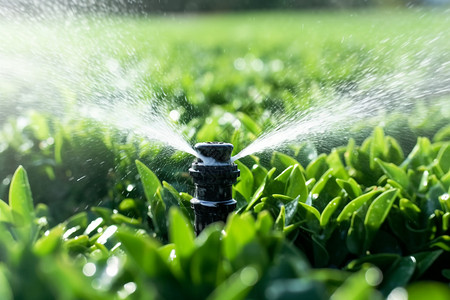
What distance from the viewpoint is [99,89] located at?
10.4ft

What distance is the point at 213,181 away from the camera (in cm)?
154

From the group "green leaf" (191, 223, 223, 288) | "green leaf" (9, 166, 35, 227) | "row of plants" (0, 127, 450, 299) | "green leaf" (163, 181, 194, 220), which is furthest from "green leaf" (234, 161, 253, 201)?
"green leaf" (191, 223, 223, 288)

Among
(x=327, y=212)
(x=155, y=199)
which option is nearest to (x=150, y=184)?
(x=155, y=199)

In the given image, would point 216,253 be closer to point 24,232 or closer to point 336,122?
point 24,232

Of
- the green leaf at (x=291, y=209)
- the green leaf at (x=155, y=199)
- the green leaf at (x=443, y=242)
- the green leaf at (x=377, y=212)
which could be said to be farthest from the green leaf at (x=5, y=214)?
the green leaf at (x=443, y=242)

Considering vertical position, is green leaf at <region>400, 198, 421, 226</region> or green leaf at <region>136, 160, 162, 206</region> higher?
green leaf at <region>136, 160, 162, 206</region>

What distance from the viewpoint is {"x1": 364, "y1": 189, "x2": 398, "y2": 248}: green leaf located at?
1.55 metres

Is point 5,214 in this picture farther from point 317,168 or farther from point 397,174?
point 397,174

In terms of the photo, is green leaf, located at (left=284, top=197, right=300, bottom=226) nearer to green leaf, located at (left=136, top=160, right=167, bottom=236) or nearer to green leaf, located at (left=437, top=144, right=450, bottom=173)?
green leaf, located at (left=136, top=160, right=167, bottom=236)

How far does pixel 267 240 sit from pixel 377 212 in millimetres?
608

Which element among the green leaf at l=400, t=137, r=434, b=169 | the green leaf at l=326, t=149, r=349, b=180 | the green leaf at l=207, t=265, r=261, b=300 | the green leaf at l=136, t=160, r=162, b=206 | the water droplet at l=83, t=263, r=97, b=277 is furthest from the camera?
the green leaf at l=400, t=137, r=434, b=169

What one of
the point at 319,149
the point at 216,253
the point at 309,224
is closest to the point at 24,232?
the point at 216,253

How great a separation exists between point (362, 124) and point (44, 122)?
5.44ft

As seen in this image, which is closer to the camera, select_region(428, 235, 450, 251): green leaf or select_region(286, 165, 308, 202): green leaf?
select_region(428, 235, 450, 251): green leaf
